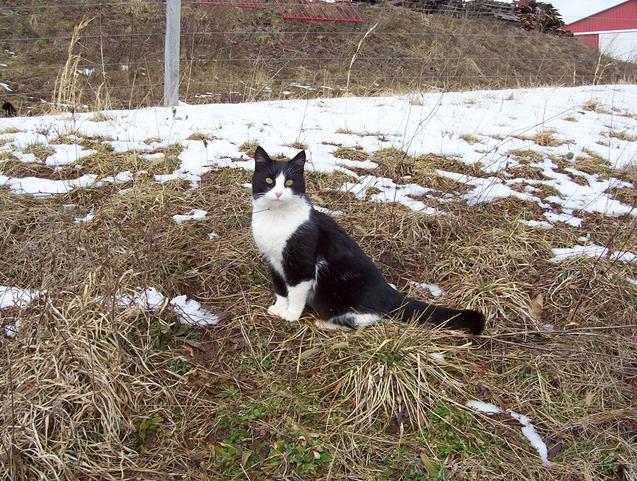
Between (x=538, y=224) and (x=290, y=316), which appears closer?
(x=290, y=316)

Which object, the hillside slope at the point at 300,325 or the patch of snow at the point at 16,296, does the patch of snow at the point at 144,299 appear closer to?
the hillside slope at the point at 300,325

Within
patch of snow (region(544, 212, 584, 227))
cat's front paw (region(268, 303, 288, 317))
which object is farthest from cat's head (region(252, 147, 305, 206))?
patch of snow (region(544, 212, 584, 227))

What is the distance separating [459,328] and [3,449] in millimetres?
1931

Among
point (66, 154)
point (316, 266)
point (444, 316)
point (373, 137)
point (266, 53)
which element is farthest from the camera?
point (266, 53)

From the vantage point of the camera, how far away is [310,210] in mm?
2441

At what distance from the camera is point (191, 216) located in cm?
313

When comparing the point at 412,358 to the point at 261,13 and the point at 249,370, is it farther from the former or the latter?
the point at 261,13

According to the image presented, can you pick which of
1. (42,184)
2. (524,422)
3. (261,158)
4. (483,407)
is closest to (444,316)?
(483,407)

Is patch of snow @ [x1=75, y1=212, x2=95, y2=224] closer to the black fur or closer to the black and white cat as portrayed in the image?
the black and white cat

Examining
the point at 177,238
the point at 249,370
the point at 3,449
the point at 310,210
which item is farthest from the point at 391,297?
the point at 3,449

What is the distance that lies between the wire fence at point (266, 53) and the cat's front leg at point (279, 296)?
385 centimetres

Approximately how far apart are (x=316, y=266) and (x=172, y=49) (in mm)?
3540

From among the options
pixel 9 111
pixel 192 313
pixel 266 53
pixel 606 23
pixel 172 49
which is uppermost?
pixel 606 23

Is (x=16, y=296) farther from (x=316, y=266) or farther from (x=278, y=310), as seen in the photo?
(x=316, y=266)
